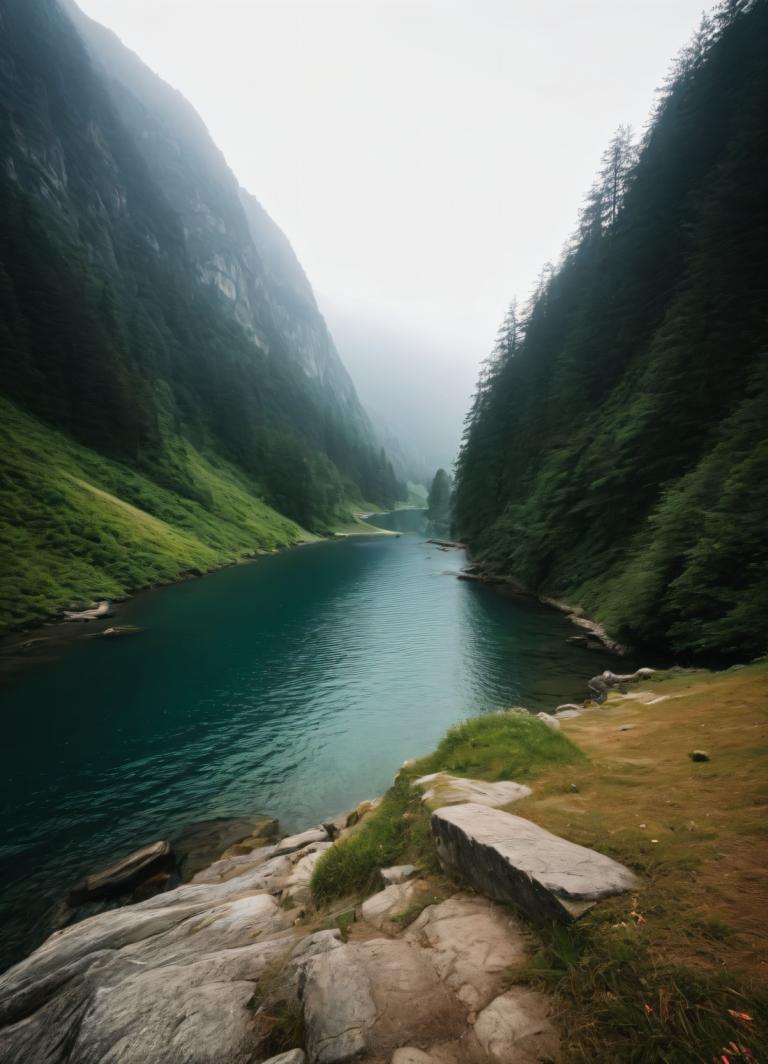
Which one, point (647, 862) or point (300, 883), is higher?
point (647, 862)

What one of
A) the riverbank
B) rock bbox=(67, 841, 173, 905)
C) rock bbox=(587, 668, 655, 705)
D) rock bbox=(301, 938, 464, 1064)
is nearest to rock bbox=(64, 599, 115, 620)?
rock bbox=(67, 841, 173, 905)

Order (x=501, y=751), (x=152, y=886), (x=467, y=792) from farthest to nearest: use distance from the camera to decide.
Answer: (x=152, y=886)
(x=501, y=751)
(x=467, y=792)

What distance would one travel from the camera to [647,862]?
5223mm

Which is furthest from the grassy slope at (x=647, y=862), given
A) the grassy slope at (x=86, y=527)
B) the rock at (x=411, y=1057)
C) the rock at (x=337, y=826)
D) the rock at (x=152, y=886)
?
the grassy slope at (x=86, y=527)

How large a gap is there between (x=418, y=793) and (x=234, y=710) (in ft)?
55.5

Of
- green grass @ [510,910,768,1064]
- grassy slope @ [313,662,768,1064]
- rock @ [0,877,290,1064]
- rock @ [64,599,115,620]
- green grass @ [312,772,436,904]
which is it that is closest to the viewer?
green grass @ [510,910,768,1064]

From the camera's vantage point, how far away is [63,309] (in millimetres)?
78625

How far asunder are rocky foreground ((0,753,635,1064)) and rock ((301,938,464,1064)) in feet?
0.04

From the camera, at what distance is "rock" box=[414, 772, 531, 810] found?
25.7 ft

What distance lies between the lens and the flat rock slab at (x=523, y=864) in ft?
15.5

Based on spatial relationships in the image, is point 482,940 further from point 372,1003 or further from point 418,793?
point 418,793

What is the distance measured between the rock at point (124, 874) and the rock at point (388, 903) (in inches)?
380

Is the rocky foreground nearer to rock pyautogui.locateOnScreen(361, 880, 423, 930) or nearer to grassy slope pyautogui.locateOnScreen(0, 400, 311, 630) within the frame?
rock pyautogui.locateOnScreen(361, 880, 423, 930)

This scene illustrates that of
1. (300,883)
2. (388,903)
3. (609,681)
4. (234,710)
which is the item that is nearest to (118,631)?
(234,710)
